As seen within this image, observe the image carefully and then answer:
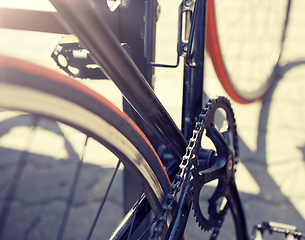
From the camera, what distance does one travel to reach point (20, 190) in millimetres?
1145

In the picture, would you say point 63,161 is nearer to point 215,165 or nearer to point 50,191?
point 50,191

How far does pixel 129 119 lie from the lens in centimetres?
44

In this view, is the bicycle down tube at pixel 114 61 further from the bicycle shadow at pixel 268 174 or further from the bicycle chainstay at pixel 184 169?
the bicycle shadow at pixel 268 174

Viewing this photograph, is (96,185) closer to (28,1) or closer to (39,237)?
(39,237)

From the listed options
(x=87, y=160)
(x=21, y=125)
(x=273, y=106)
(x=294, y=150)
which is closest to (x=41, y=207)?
(x=87, y=160)

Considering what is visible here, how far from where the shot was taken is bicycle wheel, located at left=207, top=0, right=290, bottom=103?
1.71 m

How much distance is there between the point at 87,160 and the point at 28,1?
844 millimetres

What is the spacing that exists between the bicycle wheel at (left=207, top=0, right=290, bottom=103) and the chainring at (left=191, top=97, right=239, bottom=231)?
89 centimetres

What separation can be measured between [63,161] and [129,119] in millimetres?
965

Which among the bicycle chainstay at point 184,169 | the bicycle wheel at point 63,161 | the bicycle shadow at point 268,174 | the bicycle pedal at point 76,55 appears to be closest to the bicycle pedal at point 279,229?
the bicycle shadow at point 268,174

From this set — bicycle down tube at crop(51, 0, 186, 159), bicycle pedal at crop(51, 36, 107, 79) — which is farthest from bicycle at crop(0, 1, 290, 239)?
bicycle pedal at crop(51, 36, 107, 79)

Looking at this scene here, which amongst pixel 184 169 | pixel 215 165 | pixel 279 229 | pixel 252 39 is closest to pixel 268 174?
pixel 279 229

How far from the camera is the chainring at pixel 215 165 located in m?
0.56

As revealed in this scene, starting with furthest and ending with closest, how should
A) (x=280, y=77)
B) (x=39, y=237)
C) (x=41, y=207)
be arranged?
(x=280, y=77), (x=41, y=207), (x=39, y=237)
